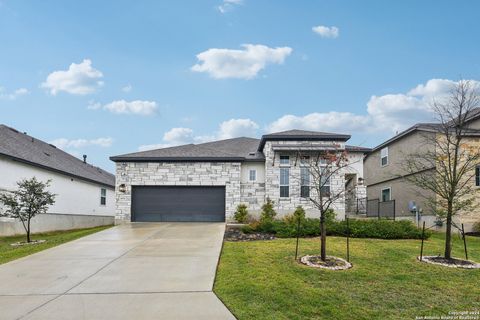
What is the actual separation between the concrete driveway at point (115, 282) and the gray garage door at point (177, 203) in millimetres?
7402

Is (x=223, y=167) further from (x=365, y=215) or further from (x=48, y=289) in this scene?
(x=48, y=289)

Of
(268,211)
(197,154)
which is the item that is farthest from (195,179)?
(268,211)

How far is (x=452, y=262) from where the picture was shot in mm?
9016

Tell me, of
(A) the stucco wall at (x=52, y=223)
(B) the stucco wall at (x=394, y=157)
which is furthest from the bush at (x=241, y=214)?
(A) the stucco wall at (x=52, y=223)

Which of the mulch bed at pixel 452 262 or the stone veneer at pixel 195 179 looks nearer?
the mulch bed at pixel 452 262

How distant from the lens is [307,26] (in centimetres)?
1504

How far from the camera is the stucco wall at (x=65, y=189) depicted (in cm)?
1706

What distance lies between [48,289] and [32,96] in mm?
13733

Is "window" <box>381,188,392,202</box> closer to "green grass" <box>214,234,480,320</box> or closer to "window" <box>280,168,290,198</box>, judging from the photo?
"window" <box>280,168,290,198</box>

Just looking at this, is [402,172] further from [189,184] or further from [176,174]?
[176,174]

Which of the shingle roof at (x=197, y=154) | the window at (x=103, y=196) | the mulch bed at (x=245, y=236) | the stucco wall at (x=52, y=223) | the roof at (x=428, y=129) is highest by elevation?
the roof at (x=428, y=129)

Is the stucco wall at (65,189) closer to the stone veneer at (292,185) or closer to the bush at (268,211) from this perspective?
the bush at (268,211)

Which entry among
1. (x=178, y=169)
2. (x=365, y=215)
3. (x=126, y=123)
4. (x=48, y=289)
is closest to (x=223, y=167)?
(x=178, y=169)

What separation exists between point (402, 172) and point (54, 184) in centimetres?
2044
